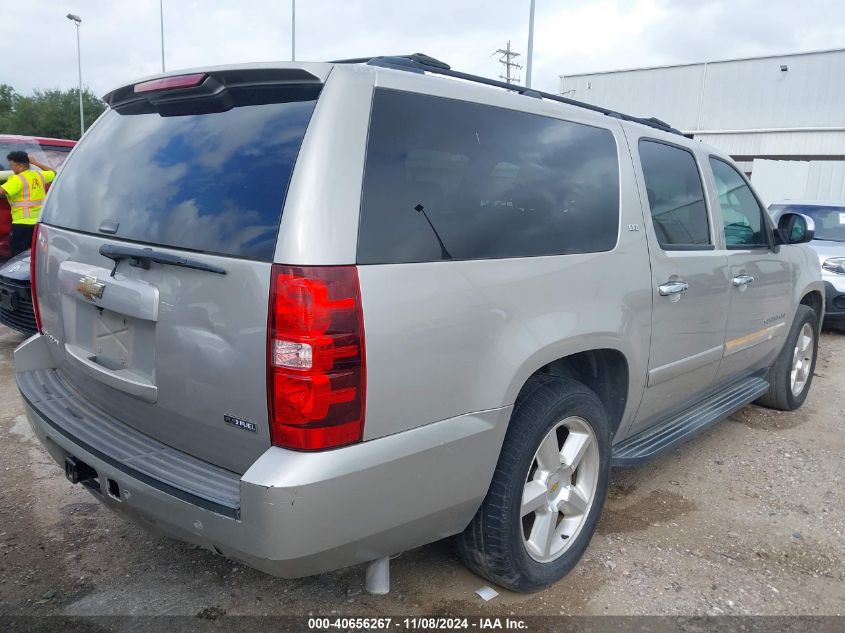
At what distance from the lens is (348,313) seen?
5.79ft

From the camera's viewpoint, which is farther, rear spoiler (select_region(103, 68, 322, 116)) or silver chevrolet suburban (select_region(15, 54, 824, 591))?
rear spoiler (select_region(103, 68, 322, 116))

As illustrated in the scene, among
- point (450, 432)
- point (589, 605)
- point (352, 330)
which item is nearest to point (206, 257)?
point (352, 330)

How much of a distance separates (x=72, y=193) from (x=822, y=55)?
35.2 m

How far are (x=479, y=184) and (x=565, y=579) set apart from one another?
5.49 feet

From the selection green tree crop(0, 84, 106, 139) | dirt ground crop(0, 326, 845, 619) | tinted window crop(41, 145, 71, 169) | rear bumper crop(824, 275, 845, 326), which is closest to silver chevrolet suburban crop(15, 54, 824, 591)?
dirt ground crop(0, 326, 845, 619)

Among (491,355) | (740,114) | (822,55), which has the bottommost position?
(491,355)

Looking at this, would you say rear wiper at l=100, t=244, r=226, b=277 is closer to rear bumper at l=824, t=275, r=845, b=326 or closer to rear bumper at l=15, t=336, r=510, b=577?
rear bumper at l=15, t=336, r=510, b=577

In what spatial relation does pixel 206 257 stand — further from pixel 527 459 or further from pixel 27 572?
pixel 27 572

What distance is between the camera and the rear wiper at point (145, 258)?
188 cm

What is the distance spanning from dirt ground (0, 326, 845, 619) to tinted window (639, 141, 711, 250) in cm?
138

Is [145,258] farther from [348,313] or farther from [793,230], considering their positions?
[793,230]

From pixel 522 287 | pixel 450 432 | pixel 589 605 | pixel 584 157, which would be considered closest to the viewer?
pixel 450 432

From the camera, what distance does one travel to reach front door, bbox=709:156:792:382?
3709 millimetres

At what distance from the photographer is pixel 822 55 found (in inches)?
1165
